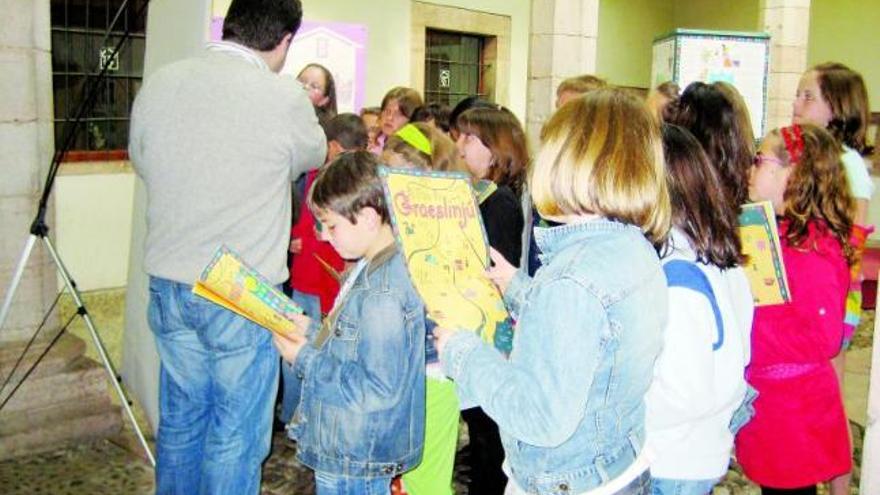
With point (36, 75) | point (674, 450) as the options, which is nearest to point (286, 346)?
point (674, 450)

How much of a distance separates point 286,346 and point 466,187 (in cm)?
72

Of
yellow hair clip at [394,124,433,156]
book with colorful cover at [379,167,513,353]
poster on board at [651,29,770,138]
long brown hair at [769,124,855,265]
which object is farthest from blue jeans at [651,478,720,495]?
poster on board at [651,29,770,138]

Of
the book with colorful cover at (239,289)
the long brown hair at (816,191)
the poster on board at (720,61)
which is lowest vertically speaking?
the book with colorful cover at (239,289)

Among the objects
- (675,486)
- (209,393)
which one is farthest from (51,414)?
(675,486)

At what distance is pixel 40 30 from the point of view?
3.65 metres

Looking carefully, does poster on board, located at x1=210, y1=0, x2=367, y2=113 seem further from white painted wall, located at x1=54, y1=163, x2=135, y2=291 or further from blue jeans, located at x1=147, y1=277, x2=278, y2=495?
blue jeans, located at x1=147, y1=277, x2=278, y2=495

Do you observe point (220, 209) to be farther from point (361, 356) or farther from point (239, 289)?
point (361, 356)

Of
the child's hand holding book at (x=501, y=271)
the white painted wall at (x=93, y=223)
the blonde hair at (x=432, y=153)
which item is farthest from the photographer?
the white painted wall at (x=93, y=223)

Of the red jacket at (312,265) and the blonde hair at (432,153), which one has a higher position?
the blonde hair at (432,153)

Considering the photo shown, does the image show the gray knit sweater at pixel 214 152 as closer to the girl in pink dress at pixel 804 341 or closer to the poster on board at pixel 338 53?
the girl in pink dress at pixel 804 341

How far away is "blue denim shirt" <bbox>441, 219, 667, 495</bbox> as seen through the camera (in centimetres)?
143

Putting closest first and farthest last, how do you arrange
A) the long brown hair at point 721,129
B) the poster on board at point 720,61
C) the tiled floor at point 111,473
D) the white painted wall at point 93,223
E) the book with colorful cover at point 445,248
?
the book with colorful cover at point 445,248
the long brown hair at point 721,129
the tiled floor at point 111,473
the poster on board at point 720,61
the white painted wall at point 93,223

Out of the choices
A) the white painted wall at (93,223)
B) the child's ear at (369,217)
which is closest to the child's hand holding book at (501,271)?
the child's ear at (369,217)

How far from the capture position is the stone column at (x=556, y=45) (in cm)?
692
